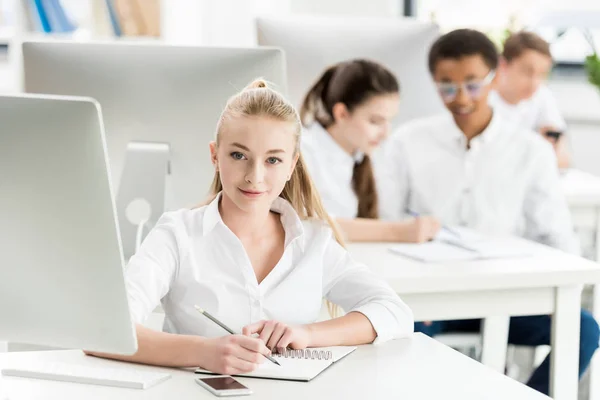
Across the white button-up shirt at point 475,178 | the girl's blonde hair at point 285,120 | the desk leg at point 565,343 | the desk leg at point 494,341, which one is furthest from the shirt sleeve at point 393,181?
the girl's blonde hair at point 285,120

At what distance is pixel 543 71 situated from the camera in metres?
3.48

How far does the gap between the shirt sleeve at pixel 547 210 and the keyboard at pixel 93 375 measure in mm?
1539

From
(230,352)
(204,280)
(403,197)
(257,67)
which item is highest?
(403,197)

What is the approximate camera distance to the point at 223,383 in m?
1.18

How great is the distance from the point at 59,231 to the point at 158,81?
830 millimetres

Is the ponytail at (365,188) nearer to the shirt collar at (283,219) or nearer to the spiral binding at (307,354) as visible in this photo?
the shirt collar at (283,219)

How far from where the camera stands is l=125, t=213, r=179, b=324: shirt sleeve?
4.44 ft

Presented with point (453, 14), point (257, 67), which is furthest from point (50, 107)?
point (453, 14)

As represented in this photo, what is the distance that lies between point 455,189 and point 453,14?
1.91 m

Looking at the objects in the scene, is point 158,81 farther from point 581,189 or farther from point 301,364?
point 581,189

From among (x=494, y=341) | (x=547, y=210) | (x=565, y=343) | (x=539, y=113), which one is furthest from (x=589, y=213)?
(x=565, y=343)

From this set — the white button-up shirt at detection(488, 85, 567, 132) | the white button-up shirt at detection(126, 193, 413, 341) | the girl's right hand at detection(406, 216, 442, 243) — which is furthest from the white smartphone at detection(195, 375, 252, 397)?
the white button-up shirt at detection(488, 85, 567, 132)

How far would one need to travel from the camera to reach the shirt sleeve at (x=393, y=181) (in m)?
2.70

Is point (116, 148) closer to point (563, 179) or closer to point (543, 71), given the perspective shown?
point (563, 179)
